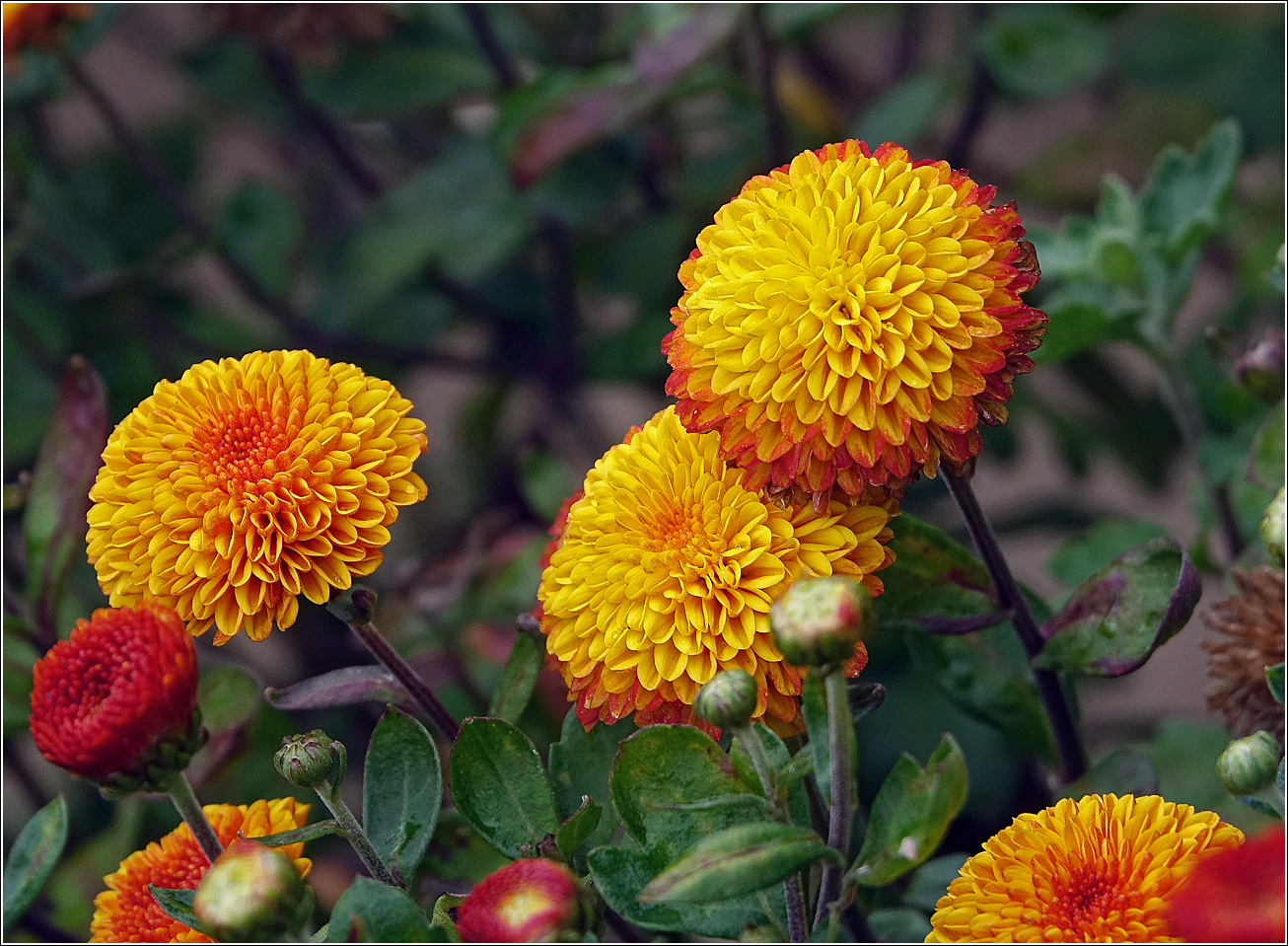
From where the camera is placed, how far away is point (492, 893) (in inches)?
15.9

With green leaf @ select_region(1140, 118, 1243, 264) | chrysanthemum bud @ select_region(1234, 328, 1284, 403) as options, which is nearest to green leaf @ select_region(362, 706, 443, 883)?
chrysanthemum bud @ select_region(1234, 328, 1284, 403)

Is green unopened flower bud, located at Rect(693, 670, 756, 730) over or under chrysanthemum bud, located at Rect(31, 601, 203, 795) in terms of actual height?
under

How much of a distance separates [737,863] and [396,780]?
0.60 ft

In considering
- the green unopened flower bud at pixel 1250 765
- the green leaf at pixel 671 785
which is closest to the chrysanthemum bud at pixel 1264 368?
the green unopened flower bud at pixel 1250 765

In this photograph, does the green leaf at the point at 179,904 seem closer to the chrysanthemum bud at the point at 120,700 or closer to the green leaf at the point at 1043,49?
the chrysanthemum bud at the point at 120,700

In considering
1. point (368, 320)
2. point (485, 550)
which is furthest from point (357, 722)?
point (368, 320)

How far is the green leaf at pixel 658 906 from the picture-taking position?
0.46m

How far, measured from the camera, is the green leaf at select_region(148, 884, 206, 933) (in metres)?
0.47

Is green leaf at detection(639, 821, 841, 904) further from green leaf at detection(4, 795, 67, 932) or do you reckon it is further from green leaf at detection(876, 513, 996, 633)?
green leaf at detection(4, 795, 67, 932)

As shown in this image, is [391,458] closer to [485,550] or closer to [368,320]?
[485,550]

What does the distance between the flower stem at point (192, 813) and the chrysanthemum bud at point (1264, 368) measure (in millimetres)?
534

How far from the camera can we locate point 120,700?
43cm

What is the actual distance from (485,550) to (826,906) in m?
0.54

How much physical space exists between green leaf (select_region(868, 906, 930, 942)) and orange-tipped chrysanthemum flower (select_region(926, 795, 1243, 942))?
0.46 feet
